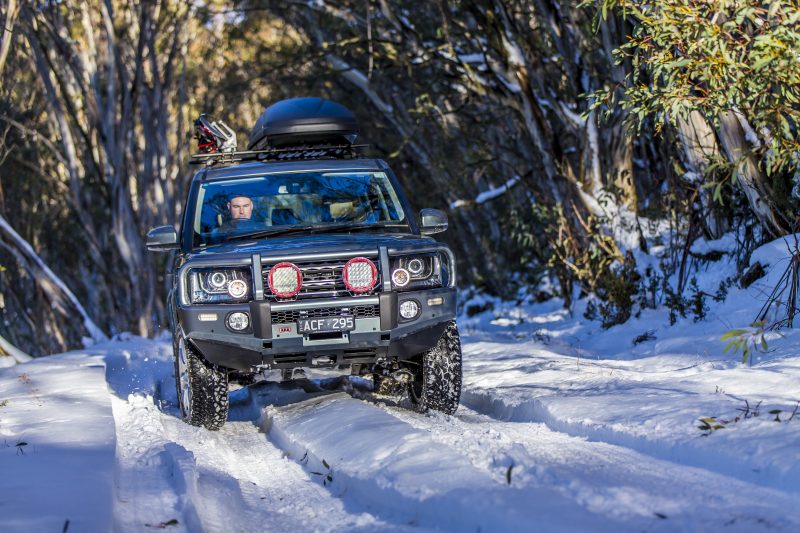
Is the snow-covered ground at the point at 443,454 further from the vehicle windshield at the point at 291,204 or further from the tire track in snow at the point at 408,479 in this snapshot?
the vehicle windshield at the point at 291,204

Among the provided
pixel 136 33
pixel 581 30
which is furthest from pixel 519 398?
pixel 136 33

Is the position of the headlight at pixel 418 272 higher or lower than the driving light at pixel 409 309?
higher

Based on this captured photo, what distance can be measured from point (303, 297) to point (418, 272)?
83cm

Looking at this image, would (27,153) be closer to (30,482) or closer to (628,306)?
(628,306)

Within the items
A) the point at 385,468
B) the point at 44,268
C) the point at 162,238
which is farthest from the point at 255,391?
the point at 44,268

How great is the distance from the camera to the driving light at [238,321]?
22.9ft

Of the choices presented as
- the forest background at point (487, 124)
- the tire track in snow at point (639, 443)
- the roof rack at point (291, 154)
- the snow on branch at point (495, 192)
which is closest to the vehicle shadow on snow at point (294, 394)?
the tire track in snow at point (639, 443)

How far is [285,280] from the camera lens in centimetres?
698

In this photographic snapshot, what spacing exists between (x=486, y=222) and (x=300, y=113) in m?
17.1

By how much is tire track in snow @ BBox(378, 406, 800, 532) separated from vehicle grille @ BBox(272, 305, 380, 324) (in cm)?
111

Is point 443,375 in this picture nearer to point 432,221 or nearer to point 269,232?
point 432,221

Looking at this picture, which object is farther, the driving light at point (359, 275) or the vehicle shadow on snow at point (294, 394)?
the vehicle shadow on snow at point (294, 394)

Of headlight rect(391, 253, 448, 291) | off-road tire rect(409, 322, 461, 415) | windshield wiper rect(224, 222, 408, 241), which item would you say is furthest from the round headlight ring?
windshield wiper rect(224, 222, 408, 241)

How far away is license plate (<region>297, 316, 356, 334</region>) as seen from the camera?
6.96m
